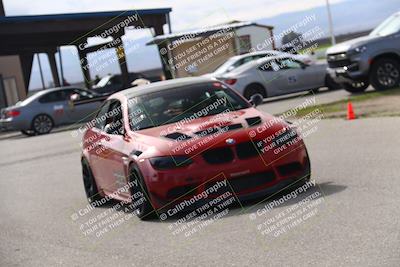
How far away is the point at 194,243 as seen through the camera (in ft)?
22.6

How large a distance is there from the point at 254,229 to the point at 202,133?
152 cm

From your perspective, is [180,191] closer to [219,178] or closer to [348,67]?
[219,178]

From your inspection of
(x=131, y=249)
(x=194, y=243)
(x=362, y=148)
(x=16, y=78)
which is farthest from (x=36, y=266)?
(x=16, y=78)

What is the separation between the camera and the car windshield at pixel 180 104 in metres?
9.06

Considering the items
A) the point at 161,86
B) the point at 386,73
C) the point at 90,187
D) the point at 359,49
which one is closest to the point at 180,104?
the point at 161,86

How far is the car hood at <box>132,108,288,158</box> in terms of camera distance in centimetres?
804

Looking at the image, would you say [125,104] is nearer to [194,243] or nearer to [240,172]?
[240,172]

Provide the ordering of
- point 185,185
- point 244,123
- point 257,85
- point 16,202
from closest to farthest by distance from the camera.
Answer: point 185,185 → point 244,123 → point 16,202 → point 257,85

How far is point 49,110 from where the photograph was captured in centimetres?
2638

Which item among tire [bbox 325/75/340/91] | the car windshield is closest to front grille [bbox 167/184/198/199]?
the car windshield

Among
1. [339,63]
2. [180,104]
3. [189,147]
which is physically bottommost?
A: [339,63]

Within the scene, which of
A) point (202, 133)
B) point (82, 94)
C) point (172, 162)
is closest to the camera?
point (172, 162)

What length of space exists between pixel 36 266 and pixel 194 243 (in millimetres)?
1347

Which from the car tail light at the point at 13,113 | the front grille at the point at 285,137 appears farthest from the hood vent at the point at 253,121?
the car tail light at the point at 13,113
